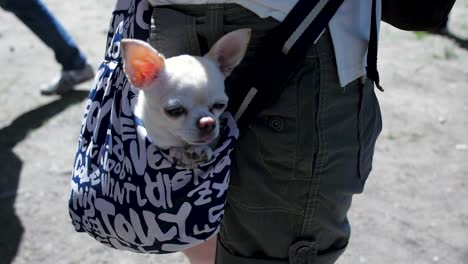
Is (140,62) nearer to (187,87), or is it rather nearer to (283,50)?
(187,87)

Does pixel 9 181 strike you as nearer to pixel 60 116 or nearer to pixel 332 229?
pixel 60 116

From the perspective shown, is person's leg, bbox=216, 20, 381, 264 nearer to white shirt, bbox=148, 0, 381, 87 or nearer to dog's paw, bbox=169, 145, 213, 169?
white shirt, bbox=148, 0, 381, 87

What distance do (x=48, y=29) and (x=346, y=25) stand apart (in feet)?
10.1

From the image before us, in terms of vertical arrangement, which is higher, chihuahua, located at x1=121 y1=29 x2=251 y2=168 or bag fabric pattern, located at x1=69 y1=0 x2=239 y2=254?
chihuahua, located at x1=121 y1=29 x2=251 y2=168

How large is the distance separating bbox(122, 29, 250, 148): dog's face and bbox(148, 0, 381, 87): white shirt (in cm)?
9

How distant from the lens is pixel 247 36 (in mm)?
1377

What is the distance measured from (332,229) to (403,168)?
1.98 m

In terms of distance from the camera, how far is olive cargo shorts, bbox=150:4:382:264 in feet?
4.84

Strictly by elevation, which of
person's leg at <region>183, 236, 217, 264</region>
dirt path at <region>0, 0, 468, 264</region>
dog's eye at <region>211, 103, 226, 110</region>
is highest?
dog's eye at <region>211, 103, 226, 110</region>

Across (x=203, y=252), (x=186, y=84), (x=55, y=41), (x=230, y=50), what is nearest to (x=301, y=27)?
(x=230, y=50)

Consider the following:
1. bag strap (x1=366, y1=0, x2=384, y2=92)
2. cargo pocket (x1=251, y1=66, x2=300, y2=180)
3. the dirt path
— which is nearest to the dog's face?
cargo pocket (x1=251, y1=66, x2=300, y2=180)

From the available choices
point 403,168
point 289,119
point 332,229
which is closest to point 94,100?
point 289,119

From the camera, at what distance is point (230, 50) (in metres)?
1.39

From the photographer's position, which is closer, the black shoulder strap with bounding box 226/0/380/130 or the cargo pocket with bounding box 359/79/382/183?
the black shoulder strap with bounding box 226/0/380/130
